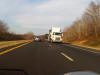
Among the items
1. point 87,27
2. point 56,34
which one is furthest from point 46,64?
point 87,27

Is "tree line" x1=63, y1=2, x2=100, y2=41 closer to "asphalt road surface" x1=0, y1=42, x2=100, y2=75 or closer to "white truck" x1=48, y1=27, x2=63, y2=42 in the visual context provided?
"white truck" x1=48, y1=27, x2=63, y2=42

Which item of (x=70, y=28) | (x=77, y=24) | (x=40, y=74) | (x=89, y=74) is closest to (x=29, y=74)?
(x=40, y=74)

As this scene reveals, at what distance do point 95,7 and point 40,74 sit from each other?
39819 mm

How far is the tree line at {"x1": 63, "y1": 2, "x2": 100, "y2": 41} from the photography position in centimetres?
3941

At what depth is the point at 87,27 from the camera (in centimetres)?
4906

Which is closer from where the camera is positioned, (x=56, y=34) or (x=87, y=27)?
(x=56, y=34)

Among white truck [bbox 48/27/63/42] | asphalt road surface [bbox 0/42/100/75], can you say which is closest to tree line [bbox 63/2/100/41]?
white truck [bbox 48/27/63/42]

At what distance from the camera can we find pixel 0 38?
199 ft

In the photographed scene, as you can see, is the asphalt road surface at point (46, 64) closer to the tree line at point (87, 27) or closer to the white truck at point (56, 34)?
the white truck at point (56, 34)

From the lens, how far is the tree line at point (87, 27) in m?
39.4

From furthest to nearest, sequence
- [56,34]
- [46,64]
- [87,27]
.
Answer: [87,27] < [56,34] < [46,64]

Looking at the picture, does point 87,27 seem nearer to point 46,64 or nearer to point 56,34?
point 56,34

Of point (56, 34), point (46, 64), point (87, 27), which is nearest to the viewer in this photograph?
point (46, 64)

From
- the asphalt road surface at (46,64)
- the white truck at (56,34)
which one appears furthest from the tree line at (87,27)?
the asphalt road surface at (46,64)
